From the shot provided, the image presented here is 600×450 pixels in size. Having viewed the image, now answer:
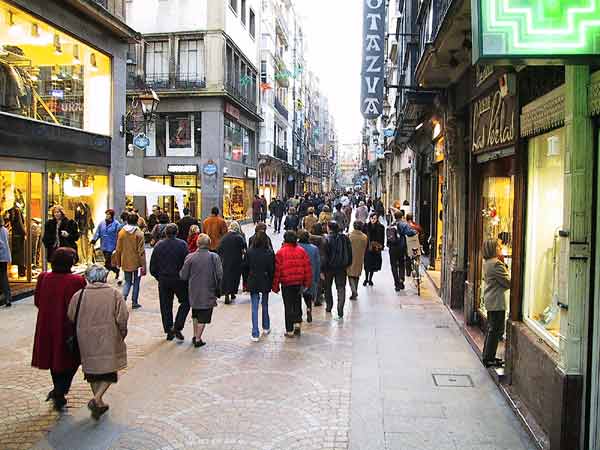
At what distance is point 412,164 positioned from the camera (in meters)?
25.8

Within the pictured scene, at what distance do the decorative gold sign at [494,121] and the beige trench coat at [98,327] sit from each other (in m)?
4.89

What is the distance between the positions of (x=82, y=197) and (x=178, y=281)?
25.4ft

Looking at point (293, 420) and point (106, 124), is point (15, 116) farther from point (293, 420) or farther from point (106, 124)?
point (293, 420)

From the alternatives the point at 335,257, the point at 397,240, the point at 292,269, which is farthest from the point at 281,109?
the point at 292,269

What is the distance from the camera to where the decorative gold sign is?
305 inches

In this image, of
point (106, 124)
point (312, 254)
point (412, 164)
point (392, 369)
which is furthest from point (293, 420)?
point (412, 164)

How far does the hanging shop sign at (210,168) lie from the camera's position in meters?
31.5

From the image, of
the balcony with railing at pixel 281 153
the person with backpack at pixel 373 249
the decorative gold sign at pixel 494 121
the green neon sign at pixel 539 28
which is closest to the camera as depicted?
the green neon sign at pixel 539 28

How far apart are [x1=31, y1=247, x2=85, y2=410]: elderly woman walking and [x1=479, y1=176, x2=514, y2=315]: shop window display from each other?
5.34 m

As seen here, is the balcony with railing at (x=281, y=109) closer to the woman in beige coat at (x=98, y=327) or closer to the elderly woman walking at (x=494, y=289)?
the elderly woman walking at (x=494, y=289)

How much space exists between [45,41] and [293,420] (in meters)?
11.4

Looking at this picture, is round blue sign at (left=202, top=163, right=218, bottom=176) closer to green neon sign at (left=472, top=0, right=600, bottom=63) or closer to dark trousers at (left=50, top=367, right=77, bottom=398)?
dark trousers at (left=50, top=367, right=77, bottom=398)

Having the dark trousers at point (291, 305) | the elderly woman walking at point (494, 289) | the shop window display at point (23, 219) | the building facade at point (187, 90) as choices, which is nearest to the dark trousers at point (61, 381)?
the dark trousers at point (291, 305)

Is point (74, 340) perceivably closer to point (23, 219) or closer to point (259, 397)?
point (259, 397)
